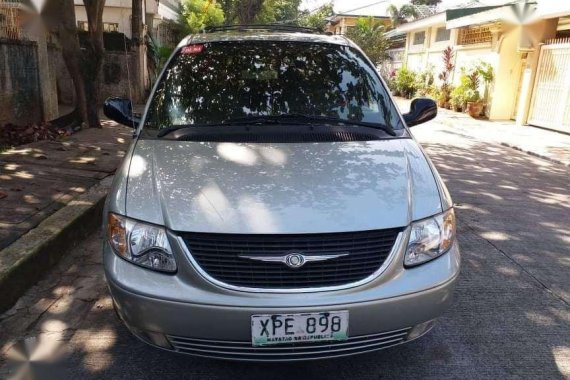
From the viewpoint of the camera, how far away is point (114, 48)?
15.2m

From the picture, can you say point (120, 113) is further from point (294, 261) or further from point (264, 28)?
point (294, 261)

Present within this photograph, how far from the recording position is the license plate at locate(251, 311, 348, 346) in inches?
82.4

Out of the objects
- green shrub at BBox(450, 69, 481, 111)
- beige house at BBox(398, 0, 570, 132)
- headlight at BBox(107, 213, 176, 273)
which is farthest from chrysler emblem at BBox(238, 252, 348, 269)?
green shrub at BBox(450, 69, 481, 111)

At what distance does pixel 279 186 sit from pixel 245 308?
630 mm

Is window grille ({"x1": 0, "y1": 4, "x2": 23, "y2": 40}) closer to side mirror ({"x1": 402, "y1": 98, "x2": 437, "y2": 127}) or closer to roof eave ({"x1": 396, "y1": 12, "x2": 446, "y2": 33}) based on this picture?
Result: side mirror ({"x1": 402, "y1": 98, "x2": 437, "y2": 127})

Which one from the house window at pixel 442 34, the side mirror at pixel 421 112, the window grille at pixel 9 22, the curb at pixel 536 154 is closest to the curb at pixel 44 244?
the side mirror at pixel 421 112

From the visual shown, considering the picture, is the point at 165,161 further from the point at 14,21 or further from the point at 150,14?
the point at 150,14

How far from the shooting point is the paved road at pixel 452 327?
2.61 m

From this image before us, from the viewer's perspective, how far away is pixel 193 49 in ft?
12.0

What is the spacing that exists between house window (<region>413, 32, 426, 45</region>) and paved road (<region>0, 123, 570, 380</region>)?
66.1ft

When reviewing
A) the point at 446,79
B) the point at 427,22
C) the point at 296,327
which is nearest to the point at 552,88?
the point at 446,79

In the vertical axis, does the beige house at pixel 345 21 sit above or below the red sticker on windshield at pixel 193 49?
above

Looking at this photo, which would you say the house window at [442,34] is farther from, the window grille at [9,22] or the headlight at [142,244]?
the headlight at [142,244]

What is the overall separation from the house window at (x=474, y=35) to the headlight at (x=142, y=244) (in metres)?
16.2
